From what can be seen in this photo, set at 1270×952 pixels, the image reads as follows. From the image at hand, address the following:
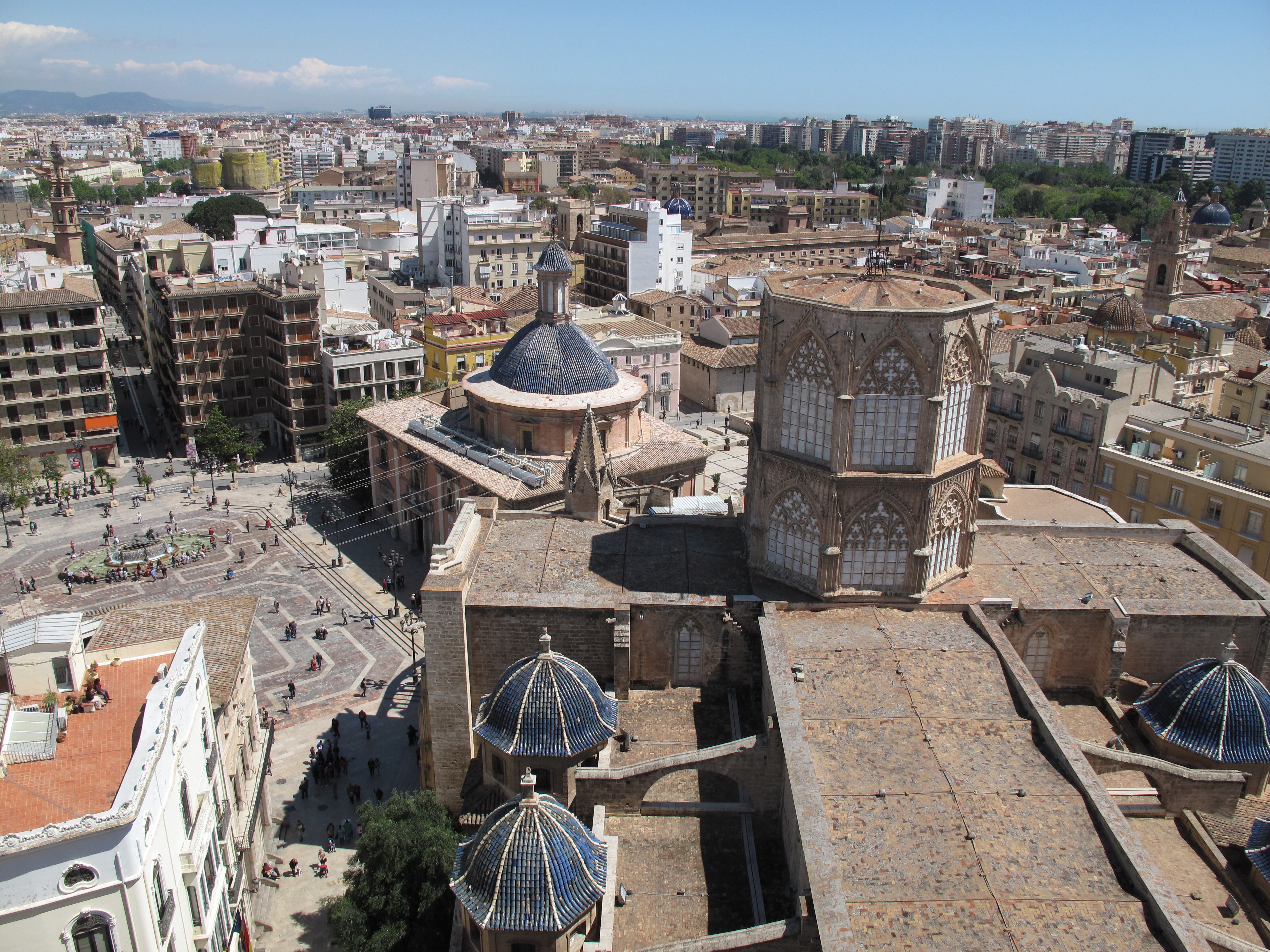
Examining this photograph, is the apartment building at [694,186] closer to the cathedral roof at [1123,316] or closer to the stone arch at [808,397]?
the cathedral roof at [1123,316]

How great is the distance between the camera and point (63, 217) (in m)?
102

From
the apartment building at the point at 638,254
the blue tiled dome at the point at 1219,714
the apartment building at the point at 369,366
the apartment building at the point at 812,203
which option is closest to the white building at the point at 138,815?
the blue tiled dome at the point at 1219,714

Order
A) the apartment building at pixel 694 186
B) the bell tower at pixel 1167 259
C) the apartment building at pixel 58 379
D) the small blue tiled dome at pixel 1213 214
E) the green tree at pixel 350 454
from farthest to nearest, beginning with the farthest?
the apartment building at pixel 694 186 < the small blue tiled dome at pixel 1213 214 < the bell tower at pixel 1167 259 < the apartment building at pixel 58 379 < the green tree at pixel 350 454

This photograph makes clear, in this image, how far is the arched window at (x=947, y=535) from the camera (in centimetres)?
2753

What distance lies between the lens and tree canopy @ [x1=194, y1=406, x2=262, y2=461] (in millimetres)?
65062

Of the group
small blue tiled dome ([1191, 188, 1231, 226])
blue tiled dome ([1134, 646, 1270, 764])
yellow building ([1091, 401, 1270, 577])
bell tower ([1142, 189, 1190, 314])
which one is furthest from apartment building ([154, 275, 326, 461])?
small blue tiled dome ([1191, 188, 1231, 226])

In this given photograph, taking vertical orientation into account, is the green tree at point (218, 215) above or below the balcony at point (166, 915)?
above

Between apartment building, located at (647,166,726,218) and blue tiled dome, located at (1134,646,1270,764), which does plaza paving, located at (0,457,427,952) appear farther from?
apartment building, located at (647,166,726,218)

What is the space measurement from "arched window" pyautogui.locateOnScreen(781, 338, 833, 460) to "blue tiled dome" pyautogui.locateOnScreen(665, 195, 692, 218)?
320 ft

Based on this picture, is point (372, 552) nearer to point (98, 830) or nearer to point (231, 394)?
point (231, 394)

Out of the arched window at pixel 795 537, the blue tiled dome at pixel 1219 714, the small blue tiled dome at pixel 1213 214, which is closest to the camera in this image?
the blue tiled dome at pixel 1219 714

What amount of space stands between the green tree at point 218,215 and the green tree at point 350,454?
243 ft

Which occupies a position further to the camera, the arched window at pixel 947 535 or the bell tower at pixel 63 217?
the bell tower at pixel 63 217

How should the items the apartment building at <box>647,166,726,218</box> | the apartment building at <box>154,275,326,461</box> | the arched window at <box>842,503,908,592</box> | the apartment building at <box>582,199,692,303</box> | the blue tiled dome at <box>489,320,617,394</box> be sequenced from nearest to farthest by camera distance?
the arched window at <box>842,503,908,592</box>, the blue tiled dome at <box>489,320,617,394</box>, the apartment building at <box>154,275,326,461</box>, the apartment building at <box>582,199,692,303</box>, the apartment building at <box>647,166,726,218</box>
